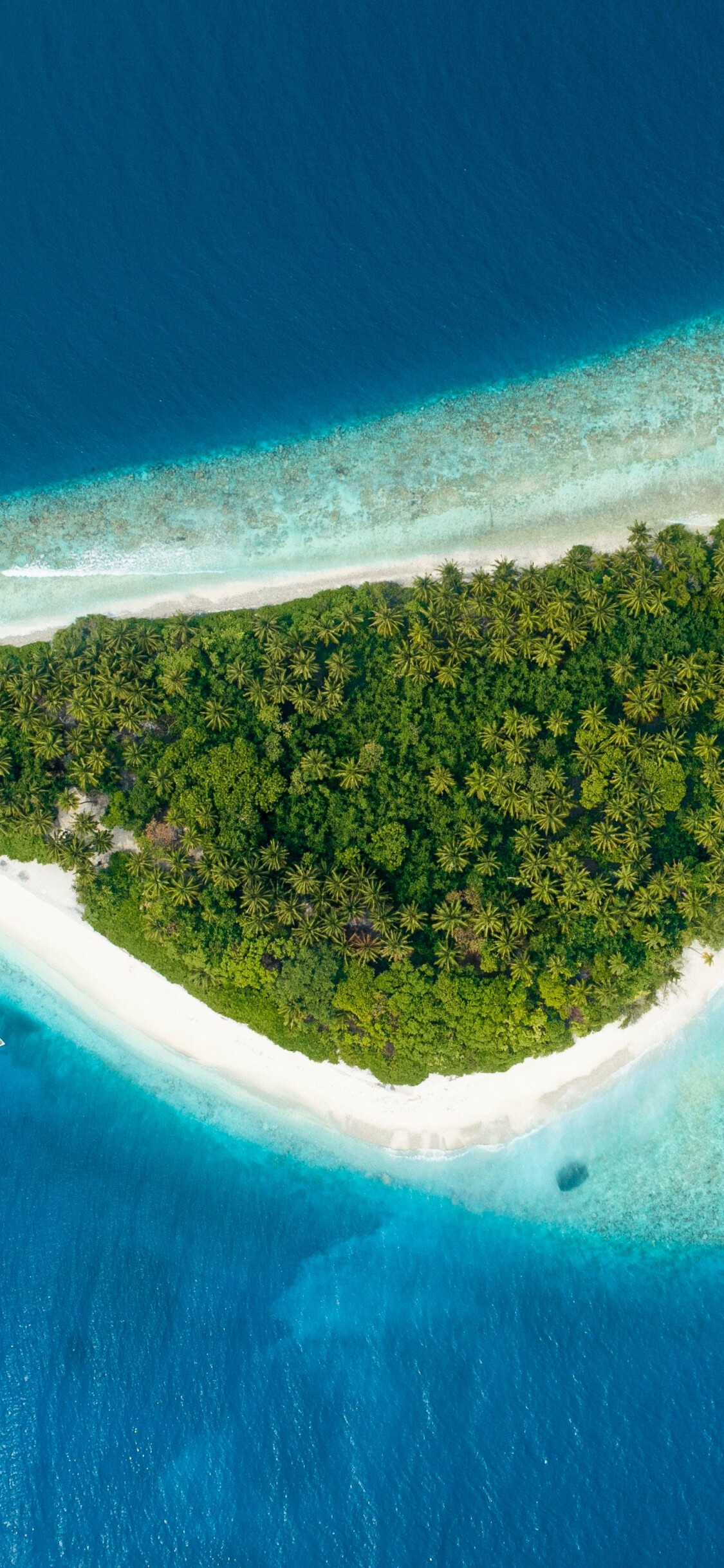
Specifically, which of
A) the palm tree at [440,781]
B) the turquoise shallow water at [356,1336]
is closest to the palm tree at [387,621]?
the palm tree at [440,781]

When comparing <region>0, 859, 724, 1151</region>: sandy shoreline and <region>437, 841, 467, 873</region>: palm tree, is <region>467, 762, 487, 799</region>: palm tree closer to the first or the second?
<region>437, 841, 467, 873</region>: palm tree

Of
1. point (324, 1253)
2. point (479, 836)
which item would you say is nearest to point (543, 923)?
point (479, 836)

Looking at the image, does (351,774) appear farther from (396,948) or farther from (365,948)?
(396,948)

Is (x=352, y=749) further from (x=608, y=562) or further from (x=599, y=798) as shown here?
(x=608, y=562)

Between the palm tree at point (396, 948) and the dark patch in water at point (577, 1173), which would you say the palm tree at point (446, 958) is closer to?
the palm tree at point (396, 948)

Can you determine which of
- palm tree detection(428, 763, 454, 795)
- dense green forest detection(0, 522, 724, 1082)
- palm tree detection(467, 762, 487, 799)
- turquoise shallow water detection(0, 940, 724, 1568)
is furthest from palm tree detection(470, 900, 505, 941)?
turquoise shallow water detection(0, 940, 724, 1568)
